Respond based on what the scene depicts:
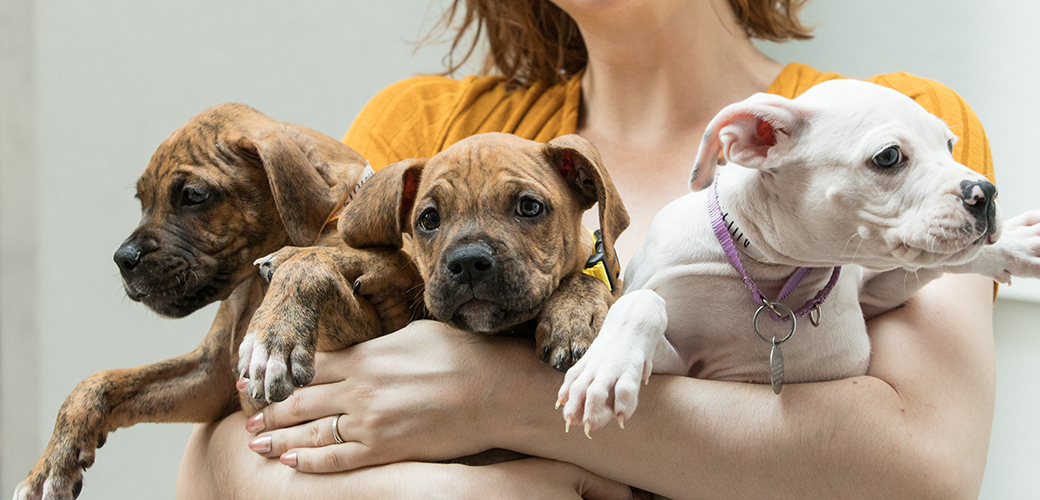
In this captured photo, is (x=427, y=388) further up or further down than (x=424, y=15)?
further down

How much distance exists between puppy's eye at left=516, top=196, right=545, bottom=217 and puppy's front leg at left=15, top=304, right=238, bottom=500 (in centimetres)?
95

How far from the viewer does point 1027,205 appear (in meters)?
2.87

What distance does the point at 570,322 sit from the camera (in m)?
1.48

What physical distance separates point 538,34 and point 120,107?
2148mm

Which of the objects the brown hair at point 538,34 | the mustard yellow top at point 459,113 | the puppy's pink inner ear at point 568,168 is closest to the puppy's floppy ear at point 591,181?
the puppy's pink inner ear at point 568,168

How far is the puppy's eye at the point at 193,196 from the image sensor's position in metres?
1.82

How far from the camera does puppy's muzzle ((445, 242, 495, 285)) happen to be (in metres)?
1.44

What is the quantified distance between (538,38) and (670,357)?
1621mm

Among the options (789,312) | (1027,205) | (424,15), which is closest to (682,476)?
(789,312)

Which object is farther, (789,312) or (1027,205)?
(1027,205)

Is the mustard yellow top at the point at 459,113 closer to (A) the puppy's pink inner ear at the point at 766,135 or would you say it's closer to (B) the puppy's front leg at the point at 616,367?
(A) the puppy's pink inner ear at the point at 766,135

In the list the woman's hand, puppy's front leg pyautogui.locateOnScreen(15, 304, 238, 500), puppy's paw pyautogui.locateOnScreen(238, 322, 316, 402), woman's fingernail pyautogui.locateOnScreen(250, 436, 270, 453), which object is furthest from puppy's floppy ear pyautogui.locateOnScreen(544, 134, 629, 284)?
puppy's front leg pyautogui.locateOnScreen(15, 304, 238, 500)

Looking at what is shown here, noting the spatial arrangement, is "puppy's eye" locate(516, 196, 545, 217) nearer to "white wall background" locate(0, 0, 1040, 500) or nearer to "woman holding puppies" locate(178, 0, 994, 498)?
"woman holding puppies" locate(178, 0, 994, 498)

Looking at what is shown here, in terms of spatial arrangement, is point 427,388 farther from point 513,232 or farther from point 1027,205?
point 1027,205
